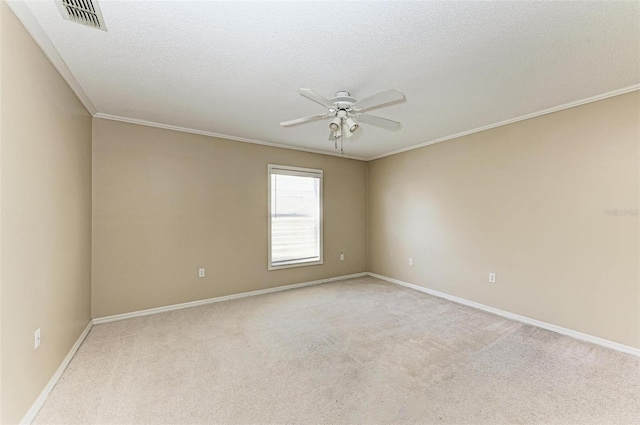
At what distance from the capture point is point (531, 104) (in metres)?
2.96

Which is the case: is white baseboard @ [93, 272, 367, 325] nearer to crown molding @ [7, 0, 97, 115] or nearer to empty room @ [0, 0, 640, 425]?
empty room @ [0, 0, 640, 425]

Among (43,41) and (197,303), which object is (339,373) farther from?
(43,41)

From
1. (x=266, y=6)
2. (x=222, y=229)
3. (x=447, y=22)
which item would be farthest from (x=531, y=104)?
(x=222, y=229)

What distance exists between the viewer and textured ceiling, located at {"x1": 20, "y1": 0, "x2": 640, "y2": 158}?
164 centimetres

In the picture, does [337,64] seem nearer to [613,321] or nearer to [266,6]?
[266,6]

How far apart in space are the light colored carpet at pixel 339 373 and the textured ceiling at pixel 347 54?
7.91 feet

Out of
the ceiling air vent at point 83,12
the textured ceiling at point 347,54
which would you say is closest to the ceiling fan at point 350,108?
the textured ceiling at point 347,54

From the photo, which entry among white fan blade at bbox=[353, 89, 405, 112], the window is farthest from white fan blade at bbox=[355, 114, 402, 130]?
the window

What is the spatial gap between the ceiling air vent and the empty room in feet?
0.06

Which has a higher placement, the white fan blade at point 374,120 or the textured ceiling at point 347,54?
the textured ceiling at point 347,54

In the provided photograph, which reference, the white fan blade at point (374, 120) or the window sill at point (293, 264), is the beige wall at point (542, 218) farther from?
the white fan blade at point (374, 120)

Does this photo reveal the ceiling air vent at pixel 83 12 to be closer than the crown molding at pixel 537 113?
Yes

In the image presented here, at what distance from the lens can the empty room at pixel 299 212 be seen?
1.72 meters

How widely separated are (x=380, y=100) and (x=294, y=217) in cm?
293
